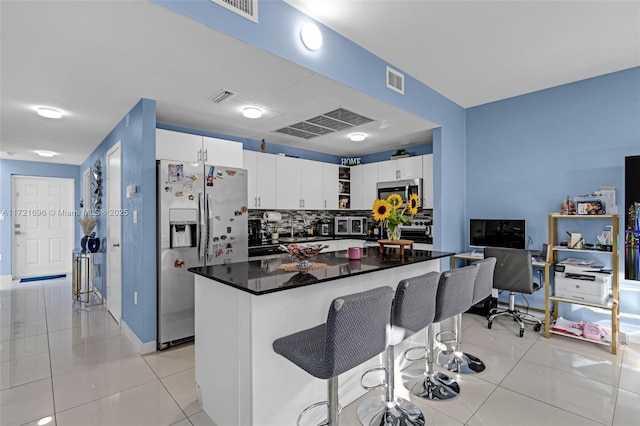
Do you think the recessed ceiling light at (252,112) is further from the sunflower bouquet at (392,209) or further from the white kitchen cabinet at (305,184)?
the sunflower bouquet at (392,209)

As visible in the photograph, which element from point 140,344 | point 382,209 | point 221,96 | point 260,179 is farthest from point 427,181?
point 140,344

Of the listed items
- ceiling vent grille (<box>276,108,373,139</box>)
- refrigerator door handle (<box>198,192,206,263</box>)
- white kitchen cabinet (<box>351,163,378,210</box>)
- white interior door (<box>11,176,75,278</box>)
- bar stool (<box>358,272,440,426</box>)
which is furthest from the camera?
white interior door (<box>11,176,75,278</box>)

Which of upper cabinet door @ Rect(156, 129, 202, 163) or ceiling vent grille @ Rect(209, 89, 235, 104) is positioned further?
upper cabinet door @ Rect(156, 129, 202, 163)

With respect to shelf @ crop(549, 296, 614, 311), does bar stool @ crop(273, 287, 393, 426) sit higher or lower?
higher

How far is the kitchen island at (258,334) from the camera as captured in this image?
172 cm

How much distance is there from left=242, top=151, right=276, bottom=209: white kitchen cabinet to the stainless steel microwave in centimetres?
178

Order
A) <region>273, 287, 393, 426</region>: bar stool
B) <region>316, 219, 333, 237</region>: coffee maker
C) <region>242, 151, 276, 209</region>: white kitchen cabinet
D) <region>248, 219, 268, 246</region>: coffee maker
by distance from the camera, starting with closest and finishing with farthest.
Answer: <region>273, 287, 393, 426</region>: bar stool → <region>242, 151, 276, 209</region>: white kitchen cabinet → <region>248, 219, 268, 246</region>: coffee maker → <region>316, 219, 333, 237</region>: coffee maker

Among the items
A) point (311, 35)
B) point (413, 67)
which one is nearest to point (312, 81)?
point (311, 35)

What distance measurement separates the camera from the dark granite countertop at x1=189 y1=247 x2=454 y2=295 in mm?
1708

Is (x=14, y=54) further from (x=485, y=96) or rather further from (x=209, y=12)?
(x=485, y=96)

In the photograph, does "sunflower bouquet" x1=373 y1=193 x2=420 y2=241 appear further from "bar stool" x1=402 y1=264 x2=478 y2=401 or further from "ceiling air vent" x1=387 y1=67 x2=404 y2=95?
"ceiling air vent" x1=387 y1=67 x2=404 y2=95

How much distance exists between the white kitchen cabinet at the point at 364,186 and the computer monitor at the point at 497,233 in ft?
5.51

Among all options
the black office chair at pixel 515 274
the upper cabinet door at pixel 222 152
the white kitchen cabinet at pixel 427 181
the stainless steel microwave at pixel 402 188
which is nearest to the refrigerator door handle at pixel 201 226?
the upper cabinet door at pixel 222 152

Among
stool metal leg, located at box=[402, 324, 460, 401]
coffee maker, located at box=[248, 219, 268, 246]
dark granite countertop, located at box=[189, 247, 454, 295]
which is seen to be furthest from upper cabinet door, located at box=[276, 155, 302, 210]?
stool metal leg, located at box=[402, 324, 460, 401]
